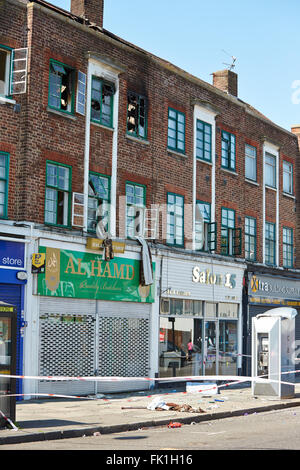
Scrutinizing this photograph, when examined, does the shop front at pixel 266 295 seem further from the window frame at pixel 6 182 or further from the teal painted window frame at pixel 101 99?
the window frame at pixel 6 182

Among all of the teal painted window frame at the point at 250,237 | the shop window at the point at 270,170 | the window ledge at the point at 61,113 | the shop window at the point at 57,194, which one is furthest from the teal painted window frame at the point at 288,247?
the window ledge at the point at 61,113

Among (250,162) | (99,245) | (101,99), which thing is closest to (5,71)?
(101,99)

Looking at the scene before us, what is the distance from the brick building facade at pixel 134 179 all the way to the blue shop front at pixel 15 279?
4.4 inches

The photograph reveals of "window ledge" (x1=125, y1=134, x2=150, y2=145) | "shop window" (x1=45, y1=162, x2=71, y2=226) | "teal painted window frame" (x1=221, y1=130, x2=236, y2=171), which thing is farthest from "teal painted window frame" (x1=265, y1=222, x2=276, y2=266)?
"shop window" (x1=45, y1=162, x2=71, y2=226)

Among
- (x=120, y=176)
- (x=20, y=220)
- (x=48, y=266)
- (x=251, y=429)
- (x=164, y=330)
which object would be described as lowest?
(x=251, y=429)

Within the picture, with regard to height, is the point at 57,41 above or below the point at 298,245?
above

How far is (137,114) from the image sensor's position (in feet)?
72.9

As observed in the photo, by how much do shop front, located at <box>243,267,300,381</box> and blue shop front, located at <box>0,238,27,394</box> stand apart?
1101cm

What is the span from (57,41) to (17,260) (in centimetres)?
627

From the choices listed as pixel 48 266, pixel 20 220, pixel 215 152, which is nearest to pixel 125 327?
pixel 48 266

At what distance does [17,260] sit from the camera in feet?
57.6

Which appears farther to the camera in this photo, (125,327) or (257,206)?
(257,206)

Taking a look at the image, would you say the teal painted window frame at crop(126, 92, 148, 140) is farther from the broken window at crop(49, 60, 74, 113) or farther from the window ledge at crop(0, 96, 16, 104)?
the window ledge at crop(0, 96, 16, 104)
